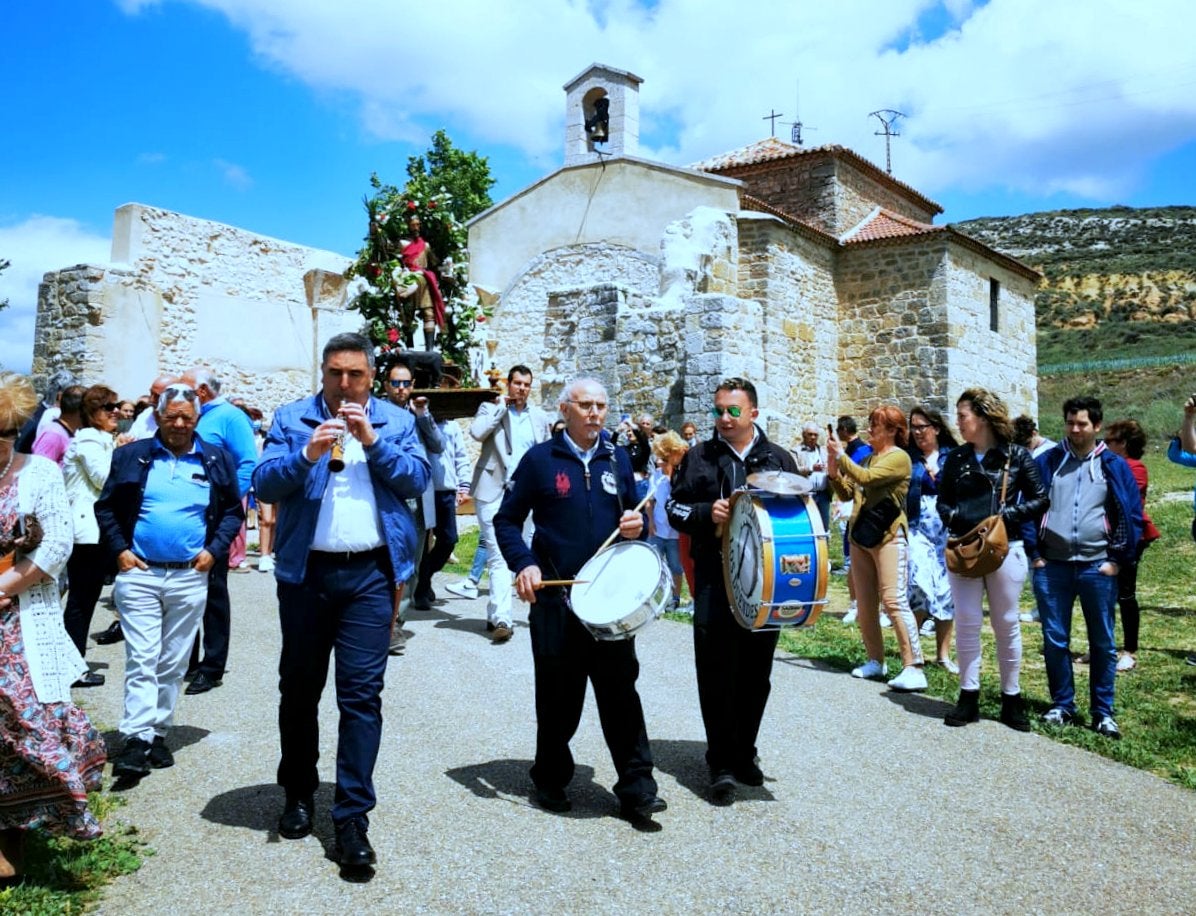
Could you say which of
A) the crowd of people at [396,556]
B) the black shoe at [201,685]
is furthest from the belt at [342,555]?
the black shoe at [201,685]

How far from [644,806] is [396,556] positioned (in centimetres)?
146

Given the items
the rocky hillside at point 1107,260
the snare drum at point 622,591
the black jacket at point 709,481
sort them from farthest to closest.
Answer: the rocky hillside at point 1107,260 < the black jacket at point 709,481 < the snare drum at point 622,591

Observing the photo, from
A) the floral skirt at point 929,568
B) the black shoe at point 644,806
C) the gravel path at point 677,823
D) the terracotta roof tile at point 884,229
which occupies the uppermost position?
the terracotta roof tile at point 884,229

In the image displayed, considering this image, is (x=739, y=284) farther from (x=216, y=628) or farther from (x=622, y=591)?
(x=622, y=591)

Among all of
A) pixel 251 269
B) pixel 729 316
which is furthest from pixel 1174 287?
pixel 251 269

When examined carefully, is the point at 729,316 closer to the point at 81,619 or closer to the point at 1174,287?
the point at 81,619

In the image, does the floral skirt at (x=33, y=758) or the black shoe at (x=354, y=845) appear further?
the black shoe at (x=354, y=845)

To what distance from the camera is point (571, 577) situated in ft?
14.8

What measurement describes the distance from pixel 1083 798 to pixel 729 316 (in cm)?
1450

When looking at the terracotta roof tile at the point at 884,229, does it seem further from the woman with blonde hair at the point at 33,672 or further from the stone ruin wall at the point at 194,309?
the woman with blonde hair at the point at 33,672

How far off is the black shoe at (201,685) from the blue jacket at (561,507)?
2767 millimetres

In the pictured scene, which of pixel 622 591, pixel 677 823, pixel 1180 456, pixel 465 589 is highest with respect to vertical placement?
pixel 1180 456

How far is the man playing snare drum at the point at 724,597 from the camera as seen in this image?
4797 mm

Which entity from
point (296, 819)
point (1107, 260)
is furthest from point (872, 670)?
point (1107, 260)
